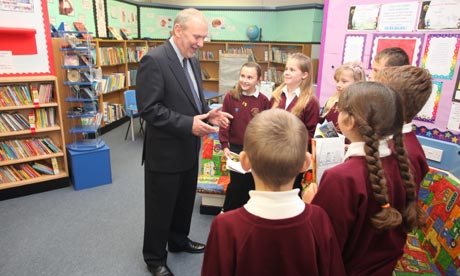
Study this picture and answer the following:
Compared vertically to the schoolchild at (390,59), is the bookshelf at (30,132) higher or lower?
lower

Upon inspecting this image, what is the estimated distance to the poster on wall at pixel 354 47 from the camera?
2.74 metres

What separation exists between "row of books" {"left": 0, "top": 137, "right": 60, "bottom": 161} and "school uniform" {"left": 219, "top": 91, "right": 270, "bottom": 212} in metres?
2.18

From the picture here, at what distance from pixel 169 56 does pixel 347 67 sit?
137 centimetres

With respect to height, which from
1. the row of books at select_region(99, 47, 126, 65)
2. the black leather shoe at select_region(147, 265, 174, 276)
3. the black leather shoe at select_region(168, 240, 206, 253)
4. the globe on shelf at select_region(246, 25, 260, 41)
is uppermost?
the globe on shelf at select_region(246, 25, 260, 41)

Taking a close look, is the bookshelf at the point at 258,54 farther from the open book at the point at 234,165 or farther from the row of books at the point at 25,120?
the open book at the point at 234,165

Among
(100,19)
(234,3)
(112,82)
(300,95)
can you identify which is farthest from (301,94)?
(234,3)

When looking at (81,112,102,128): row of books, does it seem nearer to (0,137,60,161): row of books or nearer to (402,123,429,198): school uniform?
(0,137,60,161): row of books

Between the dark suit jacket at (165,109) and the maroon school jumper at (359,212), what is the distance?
0.98 m

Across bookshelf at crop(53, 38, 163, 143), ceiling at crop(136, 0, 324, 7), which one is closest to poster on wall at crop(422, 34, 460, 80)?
bookshelf at crop(53, 38, 163, 143)

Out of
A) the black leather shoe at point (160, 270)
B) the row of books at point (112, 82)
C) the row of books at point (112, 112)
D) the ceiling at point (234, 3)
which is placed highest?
the ceiling at point (234, 3)

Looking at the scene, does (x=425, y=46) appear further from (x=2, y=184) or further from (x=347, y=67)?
(x=2, y=184)

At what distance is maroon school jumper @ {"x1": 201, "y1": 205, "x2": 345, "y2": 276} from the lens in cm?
87

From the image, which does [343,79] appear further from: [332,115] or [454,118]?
[454,118]

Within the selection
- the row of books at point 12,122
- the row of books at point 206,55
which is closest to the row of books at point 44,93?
the row of books at point 12,122
